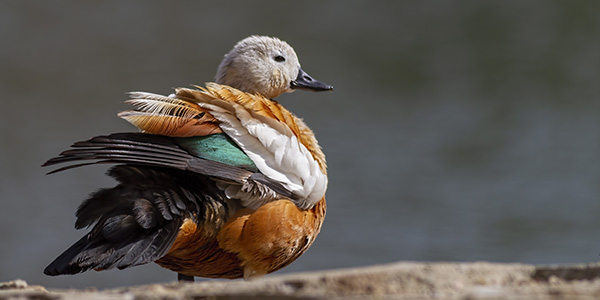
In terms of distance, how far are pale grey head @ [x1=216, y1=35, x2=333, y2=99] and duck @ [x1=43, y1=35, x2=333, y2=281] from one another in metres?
0.66

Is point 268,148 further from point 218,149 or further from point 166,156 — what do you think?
point 166,156

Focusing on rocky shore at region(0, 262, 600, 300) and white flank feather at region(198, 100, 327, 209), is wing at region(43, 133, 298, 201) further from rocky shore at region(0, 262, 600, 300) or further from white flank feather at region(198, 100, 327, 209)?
rocky shore at region(0, 262, 600, 300)

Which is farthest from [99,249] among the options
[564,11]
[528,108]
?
[564,11]

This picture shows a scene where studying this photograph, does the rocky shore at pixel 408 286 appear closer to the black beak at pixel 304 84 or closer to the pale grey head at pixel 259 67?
the pale grey head at pixel 259 67

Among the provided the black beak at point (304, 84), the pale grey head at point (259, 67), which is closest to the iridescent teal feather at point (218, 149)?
the pale grey head at point (259, 67)

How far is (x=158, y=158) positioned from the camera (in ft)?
15.0

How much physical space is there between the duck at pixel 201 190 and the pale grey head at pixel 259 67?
657mm

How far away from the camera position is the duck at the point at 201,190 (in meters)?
4.52

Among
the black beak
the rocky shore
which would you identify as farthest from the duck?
the rocky shore

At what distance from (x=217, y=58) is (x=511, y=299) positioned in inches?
597

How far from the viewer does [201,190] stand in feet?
15.8

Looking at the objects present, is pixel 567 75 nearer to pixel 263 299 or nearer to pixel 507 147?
pixel 507 147

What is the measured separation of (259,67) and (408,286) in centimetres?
350

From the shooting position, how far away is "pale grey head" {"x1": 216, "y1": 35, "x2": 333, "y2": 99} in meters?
6.07
